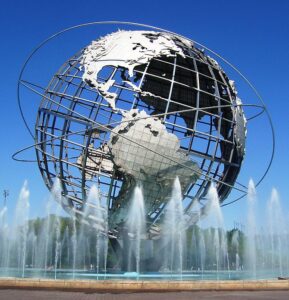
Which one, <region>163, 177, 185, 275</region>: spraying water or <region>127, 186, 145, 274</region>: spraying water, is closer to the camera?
<region>127, 186, 145, 274</region>: spraying water

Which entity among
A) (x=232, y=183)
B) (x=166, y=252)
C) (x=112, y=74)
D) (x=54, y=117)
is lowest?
(x=166, y=252)

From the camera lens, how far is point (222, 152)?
17.6 metres

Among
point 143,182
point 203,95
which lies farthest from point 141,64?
point 143,182

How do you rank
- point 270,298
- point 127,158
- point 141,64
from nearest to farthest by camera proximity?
point 270,298, point 127,158, point 141,64

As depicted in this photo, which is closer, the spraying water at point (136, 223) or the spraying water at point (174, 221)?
the spraying water at point (136, 223)

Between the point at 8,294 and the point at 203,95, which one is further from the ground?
the point at 203,95

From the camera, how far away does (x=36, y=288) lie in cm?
1092

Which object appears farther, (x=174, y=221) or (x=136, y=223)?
(x=174, y=221)

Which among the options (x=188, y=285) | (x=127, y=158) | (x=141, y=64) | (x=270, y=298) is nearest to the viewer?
(x=270, y=298)

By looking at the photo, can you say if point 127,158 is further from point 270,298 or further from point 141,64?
point 270,298

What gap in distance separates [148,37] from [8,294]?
11067mm

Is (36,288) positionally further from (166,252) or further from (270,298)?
(166,252)

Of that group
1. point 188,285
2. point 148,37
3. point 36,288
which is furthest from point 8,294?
point 148,37

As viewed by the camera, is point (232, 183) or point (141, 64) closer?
point (141, 64)
